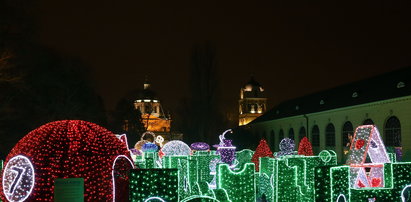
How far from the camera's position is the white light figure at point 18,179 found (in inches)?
336

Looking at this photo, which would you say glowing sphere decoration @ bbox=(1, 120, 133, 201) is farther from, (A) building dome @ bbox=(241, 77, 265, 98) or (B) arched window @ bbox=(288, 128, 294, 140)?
(A) building dome @ bbox=(241, 77, 265, 98)

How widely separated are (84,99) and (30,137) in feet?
105

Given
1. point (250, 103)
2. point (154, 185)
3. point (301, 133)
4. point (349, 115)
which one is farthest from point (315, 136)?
point (154, 185)

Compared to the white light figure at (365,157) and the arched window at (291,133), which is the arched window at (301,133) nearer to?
the arched window at (291,133)

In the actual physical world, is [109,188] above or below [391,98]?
below

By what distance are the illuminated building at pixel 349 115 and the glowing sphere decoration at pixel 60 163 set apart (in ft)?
60.7

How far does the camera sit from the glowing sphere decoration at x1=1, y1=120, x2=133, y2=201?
852cm

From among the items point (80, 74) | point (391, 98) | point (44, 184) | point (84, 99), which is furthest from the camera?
point (84, 99)

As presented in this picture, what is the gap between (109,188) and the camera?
8828 mm

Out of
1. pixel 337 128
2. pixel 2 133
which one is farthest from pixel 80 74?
pixel 337 128

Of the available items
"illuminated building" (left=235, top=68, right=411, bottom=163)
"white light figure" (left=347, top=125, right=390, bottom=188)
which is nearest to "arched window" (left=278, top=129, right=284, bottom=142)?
"illuminated building" (left=235, top=68, right=411, bottom=163)

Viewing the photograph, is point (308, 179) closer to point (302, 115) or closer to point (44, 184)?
point (44, 184)

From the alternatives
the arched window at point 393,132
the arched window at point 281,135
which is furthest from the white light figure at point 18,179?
the arched window at point 281,135

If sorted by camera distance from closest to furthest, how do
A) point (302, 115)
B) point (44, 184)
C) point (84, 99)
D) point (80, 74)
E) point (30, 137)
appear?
1. point (44, 184)
2. point (30, 137)
3. point (80, 74)
4. point (84, 99)
5. point (302, 115)
